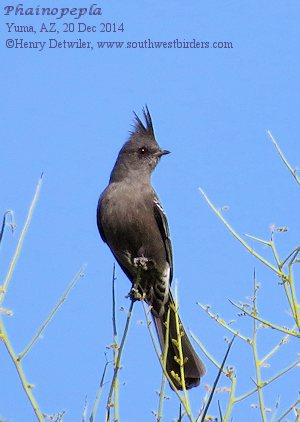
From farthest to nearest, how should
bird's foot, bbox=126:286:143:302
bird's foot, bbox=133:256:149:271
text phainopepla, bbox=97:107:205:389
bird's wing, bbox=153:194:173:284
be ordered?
bird's wing, bbox=153:194:173:284 → text phainopepla, bbox=97:107:205:389 → bird's foot, bbox=133:256:149:271 → bird's foot, bbox=126:286:143:302

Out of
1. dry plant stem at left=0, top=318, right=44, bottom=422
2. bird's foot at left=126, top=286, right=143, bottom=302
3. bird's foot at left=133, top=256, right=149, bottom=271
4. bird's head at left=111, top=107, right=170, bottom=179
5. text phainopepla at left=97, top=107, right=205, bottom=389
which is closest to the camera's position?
dry plant stem at left=0, top=318, right=44, bottom=422

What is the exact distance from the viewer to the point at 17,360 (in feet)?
9.30

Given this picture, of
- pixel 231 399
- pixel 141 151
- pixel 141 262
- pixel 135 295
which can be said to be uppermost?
pixel 141 151

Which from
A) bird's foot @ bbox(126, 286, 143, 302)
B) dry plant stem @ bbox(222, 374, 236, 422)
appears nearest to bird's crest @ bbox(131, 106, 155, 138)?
bird's foot @ bbox(126, 286, 143, 302)

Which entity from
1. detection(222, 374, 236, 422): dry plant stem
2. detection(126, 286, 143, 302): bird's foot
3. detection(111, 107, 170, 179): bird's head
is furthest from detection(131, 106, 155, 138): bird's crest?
detection(222, 374, 236, 422): dry plant stem

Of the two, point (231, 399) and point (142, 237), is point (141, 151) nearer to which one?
point (142, 237)

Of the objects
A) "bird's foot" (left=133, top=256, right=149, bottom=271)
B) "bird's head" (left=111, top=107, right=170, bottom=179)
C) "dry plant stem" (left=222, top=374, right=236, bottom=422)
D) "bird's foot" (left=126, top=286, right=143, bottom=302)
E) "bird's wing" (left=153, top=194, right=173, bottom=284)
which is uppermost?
"bird's head" (left=111, top=107, right=170, bottom=179)

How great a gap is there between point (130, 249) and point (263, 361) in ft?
12.2

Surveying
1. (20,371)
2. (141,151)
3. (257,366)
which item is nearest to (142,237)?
(141,151)

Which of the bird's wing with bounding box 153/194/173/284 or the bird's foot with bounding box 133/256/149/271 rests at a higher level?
the bird's wing with bounding box 153/194/173/284

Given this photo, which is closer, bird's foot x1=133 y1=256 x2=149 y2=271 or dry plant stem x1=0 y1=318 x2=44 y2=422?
dry plant stem x1=0 y1=318 x2=44 y2=422

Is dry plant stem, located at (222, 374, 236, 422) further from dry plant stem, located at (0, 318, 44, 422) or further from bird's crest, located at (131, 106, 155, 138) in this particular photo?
bird's crest, located at (131, 106, 155, 138)

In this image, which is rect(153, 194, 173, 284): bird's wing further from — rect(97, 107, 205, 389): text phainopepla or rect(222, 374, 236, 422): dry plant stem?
rect(222, 374, 236, 422): dry plant stem

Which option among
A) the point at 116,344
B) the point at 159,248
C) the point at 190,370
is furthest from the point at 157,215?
the point at 116,344
